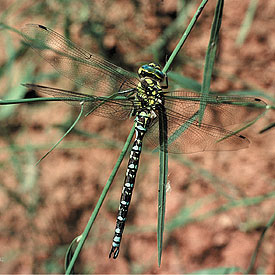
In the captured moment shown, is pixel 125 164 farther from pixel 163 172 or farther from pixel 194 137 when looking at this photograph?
pixel 163 172

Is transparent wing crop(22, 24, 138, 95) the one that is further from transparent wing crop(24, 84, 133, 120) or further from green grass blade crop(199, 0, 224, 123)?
green grass blade crop(199, 0, 224, 123)

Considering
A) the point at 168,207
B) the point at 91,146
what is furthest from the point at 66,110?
the point at 168,207

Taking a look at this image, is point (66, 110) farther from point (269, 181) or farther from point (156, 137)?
point (269, 181)

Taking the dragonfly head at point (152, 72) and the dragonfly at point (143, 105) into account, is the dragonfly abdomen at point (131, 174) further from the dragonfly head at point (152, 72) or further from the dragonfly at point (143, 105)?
the dragonfly head at point (152, 72)

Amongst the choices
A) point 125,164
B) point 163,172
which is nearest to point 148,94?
point 163,172

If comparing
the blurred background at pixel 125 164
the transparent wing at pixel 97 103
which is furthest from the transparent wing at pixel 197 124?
the blurred background at pixel 125 164

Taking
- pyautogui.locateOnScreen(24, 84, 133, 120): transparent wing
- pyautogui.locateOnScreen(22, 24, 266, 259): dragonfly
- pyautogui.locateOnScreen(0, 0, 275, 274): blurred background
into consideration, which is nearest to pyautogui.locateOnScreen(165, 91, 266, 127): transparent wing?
pyautogui.locateOnScreen(22, 24, 266, 259): dragonfly
